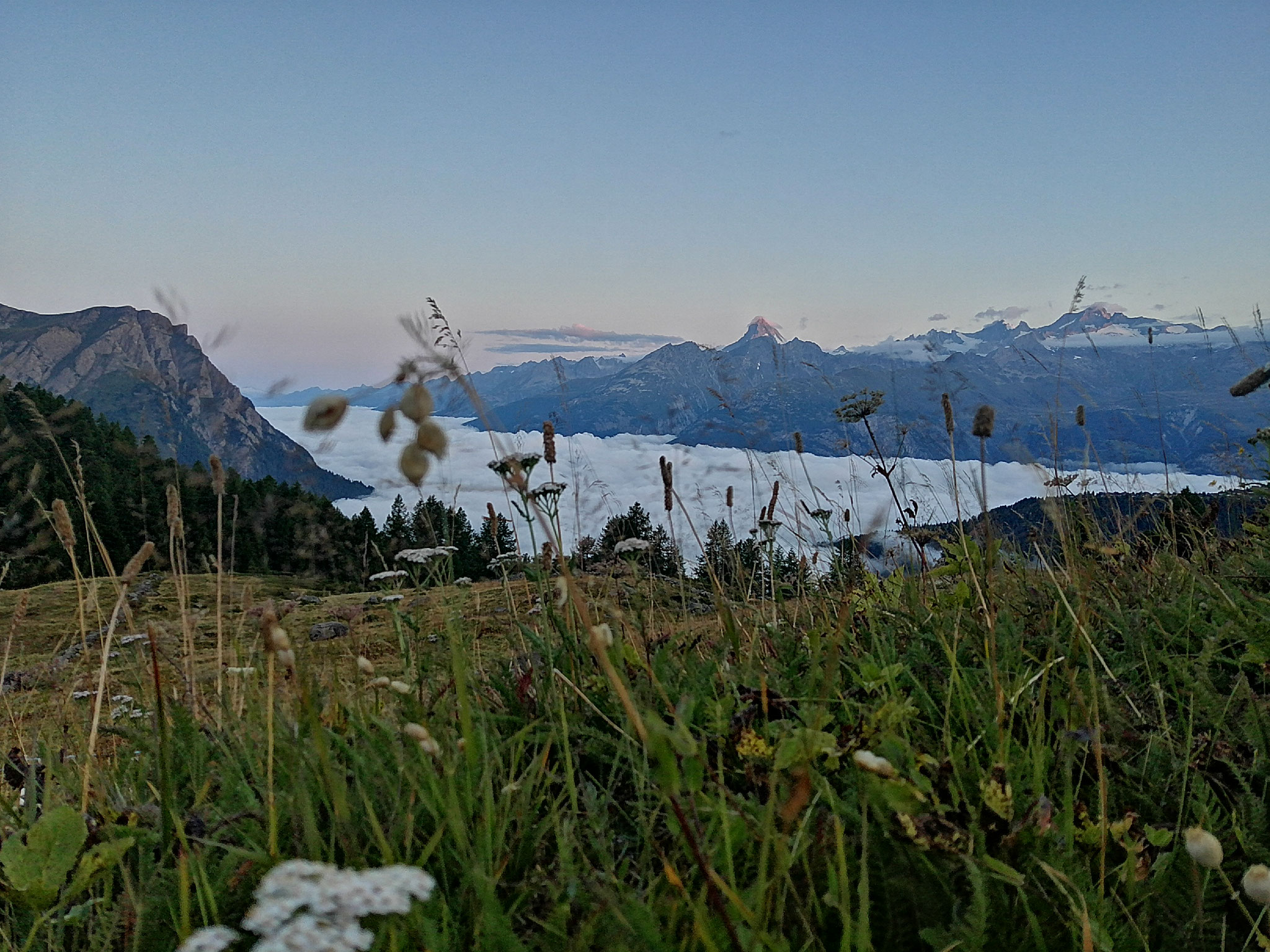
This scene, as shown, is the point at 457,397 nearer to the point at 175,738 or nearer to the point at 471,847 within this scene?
Answer: the point at 471,847

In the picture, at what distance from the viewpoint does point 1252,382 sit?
200cm

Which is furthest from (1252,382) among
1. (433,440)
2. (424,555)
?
(424,555)

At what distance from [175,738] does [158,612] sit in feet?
61.1

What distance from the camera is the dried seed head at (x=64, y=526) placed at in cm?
238

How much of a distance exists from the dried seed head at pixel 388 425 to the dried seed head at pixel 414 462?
3 centimetres

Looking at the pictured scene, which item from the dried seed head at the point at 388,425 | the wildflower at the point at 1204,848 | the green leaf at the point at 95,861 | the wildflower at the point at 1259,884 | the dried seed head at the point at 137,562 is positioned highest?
the dried seed head at the point at 388,425

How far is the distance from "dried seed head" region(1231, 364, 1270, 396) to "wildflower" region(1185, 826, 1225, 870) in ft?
3.98

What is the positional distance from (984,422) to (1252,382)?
836 mm

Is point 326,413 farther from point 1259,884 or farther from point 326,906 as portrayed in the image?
point 1259,884

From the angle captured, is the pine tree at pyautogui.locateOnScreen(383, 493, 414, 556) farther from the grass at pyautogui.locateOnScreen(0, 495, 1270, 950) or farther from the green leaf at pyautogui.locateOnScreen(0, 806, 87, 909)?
the green leaf at pyautogui.locateOnScreen(0, 806, 87, 909)

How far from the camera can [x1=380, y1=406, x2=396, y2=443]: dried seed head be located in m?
1.10

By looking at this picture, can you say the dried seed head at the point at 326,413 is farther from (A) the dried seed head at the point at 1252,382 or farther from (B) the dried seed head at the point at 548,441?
(A) the dried seed head at the point at 1252,382

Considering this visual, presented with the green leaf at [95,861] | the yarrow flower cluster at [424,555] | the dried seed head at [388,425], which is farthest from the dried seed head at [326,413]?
the yarrow flower cluster at [424,555]

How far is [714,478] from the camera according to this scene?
6.59 metres
